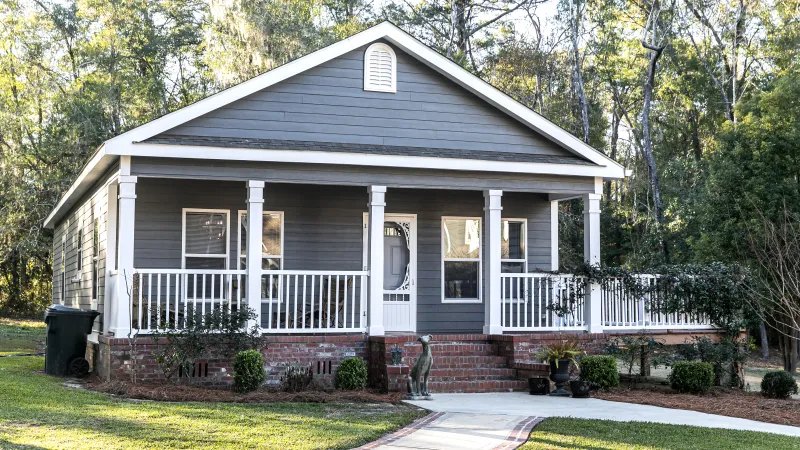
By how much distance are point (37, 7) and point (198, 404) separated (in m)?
30.9

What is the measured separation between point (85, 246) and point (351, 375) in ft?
26.6

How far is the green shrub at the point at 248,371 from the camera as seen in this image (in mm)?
12086

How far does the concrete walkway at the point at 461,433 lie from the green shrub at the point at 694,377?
164 inches

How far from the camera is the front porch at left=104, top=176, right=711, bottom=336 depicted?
43.9 feet

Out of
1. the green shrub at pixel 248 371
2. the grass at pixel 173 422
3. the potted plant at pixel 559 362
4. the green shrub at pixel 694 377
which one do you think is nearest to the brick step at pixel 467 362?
the potted plant at pixel 559 362

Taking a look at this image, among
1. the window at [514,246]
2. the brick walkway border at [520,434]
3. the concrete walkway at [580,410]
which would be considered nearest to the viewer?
the brick walkway border at [520,434]

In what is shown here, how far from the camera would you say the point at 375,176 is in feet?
45.5

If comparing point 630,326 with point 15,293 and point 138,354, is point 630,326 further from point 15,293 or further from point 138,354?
point 15,293

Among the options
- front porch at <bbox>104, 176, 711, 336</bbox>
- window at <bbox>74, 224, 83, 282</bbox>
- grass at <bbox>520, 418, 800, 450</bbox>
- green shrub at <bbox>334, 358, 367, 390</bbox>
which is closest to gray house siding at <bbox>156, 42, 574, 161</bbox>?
front porch at <bbox>104, 176, 711, 336</bbox>

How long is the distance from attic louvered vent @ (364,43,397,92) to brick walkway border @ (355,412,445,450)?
21.0 ft

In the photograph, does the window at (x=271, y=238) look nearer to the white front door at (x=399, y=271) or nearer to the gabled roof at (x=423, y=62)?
the white front door at (x=399, y=271)

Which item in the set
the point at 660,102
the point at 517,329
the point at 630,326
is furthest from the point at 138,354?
the point at 660,102

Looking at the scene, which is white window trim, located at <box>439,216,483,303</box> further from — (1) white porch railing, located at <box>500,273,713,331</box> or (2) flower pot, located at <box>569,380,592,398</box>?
(2) flower pot, located at <box>569,380,592,398</box>

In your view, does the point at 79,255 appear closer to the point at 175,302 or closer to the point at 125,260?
the point at 175,302
